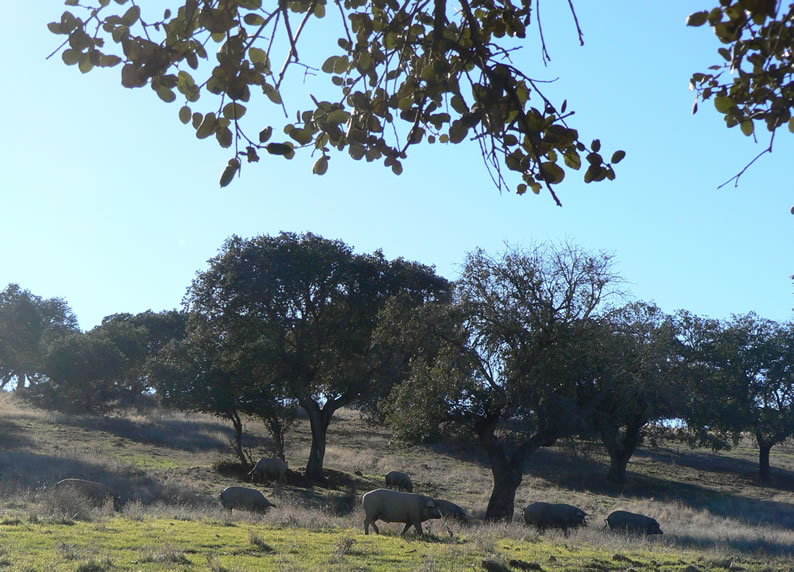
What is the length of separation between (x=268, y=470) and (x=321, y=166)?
2680cm

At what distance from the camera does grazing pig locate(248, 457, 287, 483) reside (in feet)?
98.5

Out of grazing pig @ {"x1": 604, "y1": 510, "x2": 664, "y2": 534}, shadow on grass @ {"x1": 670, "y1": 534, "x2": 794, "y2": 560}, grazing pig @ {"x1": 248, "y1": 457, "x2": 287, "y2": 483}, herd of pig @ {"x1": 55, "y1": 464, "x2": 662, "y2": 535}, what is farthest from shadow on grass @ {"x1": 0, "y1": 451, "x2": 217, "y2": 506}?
shadow on grass @ {"x1": 670, "y1": 534, "x2": 794, "y2": 560}

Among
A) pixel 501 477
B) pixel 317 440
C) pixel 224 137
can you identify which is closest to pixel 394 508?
pixel 501 477

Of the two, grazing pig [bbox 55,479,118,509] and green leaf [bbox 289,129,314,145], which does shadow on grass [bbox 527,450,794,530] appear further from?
green leaf [bbox 289,129,314,145]

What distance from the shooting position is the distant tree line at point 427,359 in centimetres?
2136

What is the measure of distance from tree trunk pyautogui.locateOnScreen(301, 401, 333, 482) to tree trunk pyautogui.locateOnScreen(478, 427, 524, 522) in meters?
11.2

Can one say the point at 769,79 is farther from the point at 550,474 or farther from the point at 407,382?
the point at 550,474

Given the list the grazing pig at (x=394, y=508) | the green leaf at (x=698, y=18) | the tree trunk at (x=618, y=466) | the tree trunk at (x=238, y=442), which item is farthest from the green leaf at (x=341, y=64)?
the tree trunk at (x=618, y=466)

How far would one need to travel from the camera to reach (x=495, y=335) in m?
21.3

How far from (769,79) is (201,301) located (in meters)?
30.1

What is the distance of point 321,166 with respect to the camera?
4938 millimetres

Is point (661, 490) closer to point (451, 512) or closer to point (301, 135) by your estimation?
point (451, 512)

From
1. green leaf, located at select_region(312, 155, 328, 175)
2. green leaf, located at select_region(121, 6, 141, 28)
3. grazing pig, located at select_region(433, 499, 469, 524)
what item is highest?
green leaf, located at select_region(121, 6, 141, 28)

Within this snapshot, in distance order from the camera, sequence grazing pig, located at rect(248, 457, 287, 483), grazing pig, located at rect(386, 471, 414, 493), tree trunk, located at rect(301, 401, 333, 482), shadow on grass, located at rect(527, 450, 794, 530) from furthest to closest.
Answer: tree trunk, located at rect(301, 401, 333, 482) < shadow on grass, located at rect(527, 450, 794, 530) < grazing pig, located at rect(386, 471, 414, 493) < grazing pig, located at rect(248, 457, 287, 483)
